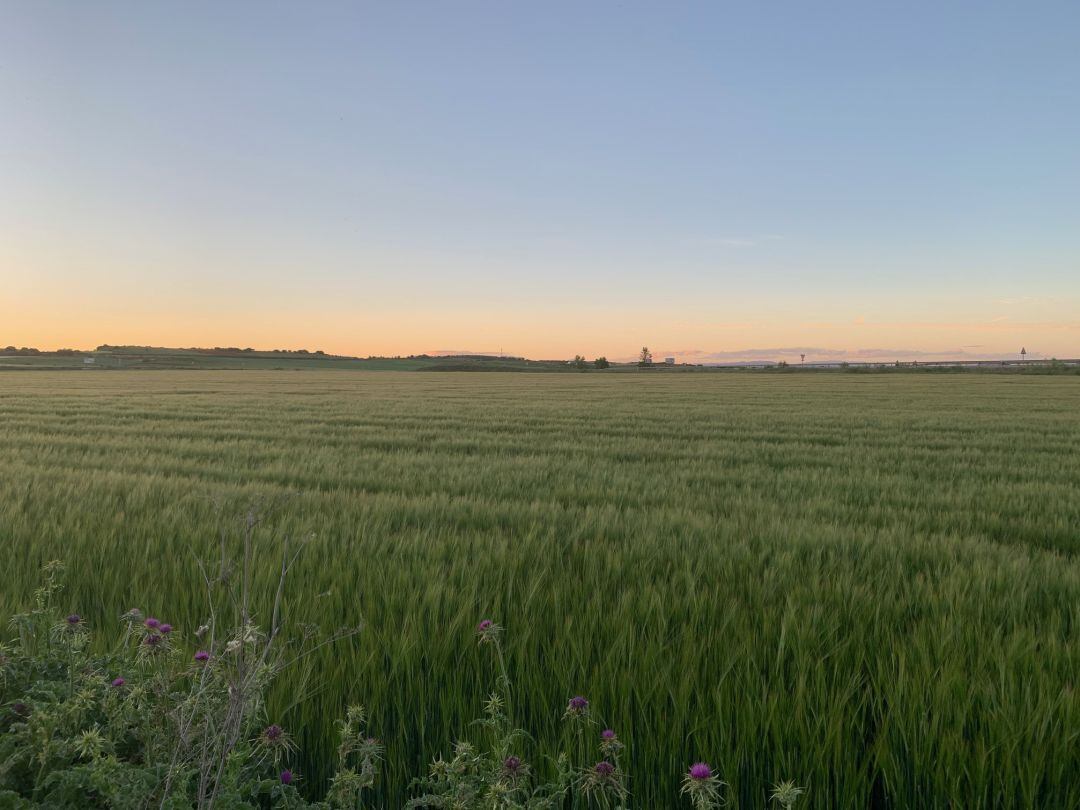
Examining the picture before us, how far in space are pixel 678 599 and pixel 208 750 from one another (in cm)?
190

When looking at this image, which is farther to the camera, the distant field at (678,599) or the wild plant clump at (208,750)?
the distant field at (678,599)

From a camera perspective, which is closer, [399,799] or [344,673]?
[399,799]

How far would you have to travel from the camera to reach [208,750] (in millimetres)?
1623

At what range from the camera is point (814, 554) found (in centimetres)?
362

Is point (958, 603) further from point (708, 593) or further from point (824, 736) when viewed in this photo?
point (824, 736)

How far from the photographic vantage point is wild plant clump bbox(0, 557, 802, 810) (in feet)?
4.23

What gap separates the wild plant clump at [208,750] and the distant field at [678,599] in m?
0.16

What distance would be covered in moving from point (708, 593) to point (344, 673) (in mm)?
1688

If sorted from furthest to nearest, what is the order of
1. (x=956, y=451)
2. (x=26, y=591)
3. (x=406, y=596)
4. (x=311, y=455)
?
(x=956, y=451), (x=311, y=455), (x=26, y=591), (x=406, y=596)

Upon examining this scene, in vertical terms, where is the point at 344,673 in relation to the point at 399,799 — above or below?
above

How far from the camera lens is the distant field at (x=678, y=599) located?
1.78 m

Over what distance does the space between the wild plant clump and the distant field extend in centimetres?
16

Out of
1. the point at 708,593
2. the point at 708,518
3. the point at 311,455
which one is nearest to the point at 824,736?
the point at 708,593

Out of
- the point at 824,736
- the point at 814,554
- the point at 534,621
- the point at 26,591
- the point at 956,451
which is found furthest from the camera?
the point at 956,451
